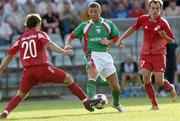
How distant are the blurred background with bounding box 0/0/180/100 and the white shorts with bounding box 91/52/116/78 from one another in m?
7.88

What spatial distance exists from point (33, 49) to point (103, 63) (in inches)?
81.6

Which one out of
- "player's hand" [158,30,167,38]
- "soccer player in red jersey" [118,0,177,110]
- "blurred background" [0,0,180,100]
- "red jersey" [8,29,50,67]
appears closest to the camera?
"red jersey" [8,29,50,67]

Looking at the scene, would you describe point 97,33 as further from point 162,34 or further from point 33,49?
point 33,49

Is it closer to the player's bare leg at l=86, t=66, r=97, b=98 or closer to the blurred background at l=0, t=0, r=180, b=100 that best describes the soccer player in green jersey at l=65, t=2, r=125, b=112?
the player's bare leg at l=86, t=66, r=97, b=98

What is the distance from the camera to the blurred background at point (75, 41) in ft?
81.9

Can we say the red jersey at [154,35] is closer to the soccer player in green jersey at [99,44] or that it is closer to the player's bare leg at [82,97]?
the soccer player in green jersey at [99,44]

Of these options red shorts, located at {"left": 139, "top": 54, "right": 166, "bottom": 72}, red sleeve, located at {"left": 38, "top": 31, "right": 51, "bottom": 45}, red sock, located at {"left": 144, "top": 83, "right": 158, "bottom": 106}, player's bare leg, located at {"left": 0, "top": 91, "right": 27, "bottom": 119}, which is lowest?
red sock, located at {"left": 144, "top": 83, "right": 158, "bottom": 106}

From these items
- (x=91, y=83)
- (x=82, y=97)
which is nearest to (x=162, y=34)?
(x=91, y=83)

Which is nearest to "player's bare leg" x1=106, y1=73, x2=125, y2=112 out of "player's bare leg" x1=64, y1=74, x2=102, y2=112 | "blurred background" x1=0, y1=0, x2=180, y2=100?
"player's bare leg" x1=64, y1=74, x2=102, y2=112

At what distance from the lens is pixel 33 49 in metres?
15.2

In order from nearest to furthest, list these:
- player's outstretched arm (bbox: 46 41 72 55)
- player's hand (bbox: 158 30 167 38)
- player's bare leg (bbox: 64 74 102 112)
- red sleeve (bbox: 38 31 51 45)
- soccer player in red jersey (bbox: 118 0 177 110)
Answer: player's outstretched arm (bbox: 46 41 72 55), red sleeve (bbox: 38 31 51 45), player's bare leg (bbox: 64 74 102 112), player's hand (bbox: 158 30 167 38), soccer player in red jersey (bbox: 118 0 177 110)

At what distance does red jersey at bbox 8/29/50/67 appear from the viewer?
1518cm

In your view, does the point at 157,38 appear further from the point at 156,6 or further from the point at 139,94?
the point at 139,94

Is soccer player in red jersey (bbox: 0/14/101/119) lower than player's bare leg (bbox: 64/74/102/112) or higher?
higher
